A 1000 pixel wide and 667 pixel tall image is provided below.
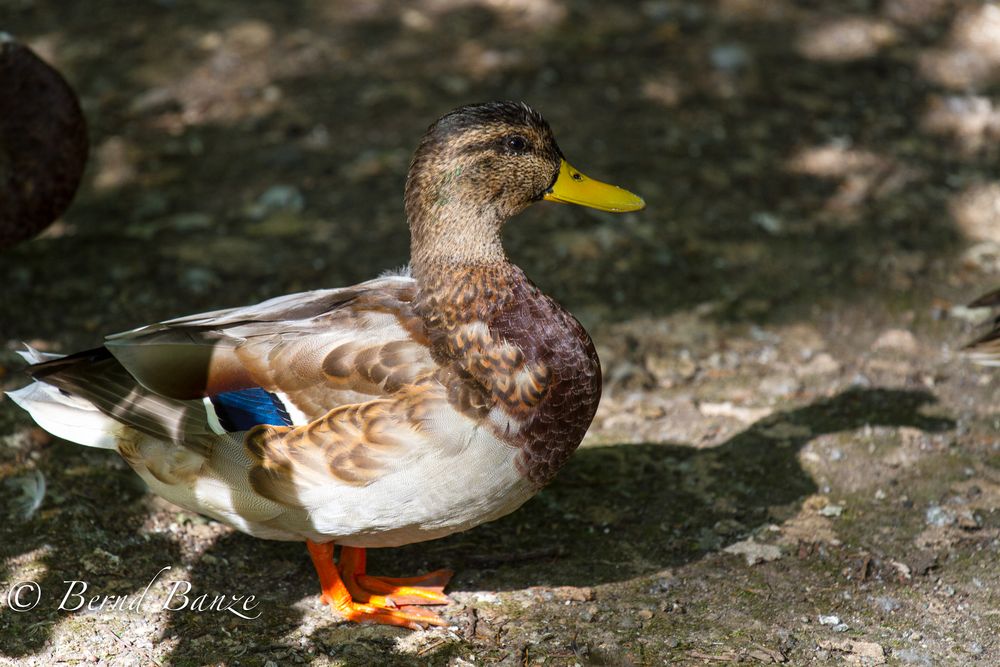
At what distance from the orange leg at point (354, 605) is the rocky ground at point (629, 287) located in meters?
0.05

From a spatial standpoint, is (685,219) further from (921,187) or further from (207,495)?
(207,495)

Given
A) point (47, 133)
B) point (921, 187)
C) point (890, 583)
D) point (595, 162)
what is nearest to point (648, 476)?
point (890, 583)

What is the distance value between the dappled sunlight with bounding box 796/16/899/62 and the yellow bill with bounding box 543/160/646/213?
3.78 metres

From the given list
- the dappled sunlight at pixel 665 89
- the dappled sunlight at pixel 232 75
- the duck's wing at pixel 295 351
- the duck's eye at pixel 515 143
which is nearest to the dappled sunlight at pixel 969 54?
the dappled sunlight at pixel 665 89

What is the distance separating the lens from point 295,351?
3.08 m

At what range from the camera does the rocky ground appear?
3.22 meters

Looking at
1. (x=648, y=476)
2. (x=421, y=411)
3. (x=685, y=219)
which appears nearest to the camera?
(x=421, y=411)

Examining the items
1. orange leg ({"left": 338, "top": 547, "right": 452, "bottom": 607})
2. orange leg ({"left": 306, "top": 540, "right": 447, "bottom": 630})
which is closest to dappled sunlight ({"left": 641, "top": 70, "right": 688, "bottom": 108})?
orange leg ({"left": 338, "top": 547, "right": 452, "bottom": 607})

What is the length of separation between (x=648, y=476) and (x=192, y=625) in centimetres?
162

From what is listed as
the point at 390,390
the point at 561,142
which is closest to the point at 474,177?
the point at 390,390

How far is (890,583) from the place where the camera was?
3.35 meters

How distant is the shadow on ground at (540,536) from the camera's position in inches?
129

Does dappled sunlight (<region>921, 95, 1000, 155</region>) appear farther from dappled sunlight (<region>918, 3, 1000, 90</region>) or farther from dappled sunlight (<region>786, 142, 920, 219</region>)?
dappled sunlight (<region>786, 142, 920, 219</region>)

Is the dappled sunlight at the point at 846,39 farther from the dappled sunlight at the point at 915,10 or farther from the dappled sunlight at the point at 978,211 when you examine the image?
the dappled sunlight at the point at 978,211
